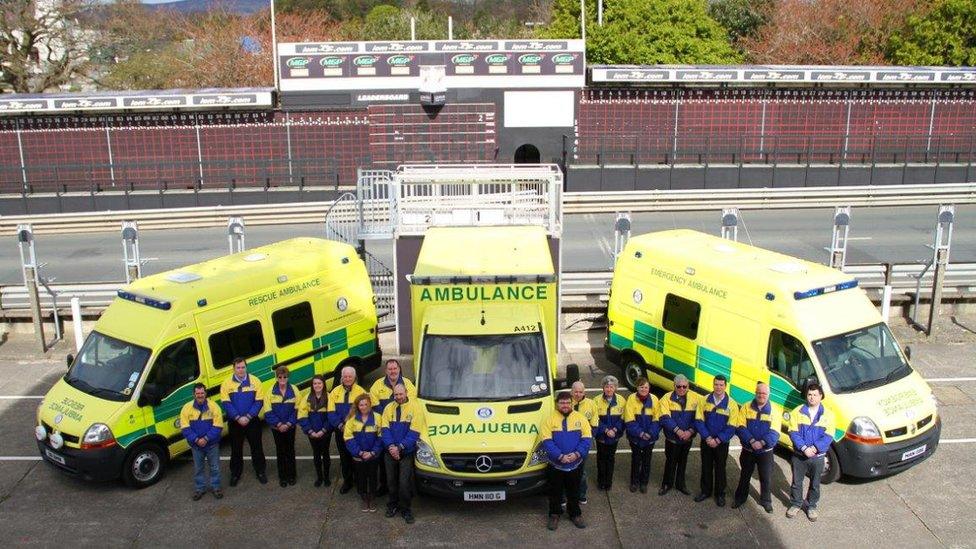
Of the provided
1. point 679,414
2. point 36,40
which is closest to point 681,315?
point 679,414

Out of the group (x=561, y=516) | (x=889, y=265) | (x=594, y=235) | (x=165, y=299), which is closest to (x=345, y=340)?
(x=165, y=299)

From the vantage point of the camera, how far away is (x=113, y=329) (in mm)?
10875

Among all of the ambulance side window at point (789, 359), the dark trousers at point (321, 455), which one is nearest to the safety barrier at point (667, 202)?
the ambulance side window at point (789, 359)

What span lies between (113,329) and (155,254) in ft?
38.0

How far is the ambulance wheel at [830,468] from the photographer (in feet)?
32.9

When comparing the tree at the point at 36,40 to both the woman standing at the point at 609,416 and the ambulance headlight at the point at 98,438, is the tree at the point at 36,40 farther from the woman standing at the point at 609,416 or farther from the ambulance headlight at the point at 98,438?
the woman standing at the point at 609,416

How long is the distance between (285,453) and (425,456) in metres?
1.93

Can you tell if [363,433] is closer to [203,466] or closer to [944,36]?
[203,466]

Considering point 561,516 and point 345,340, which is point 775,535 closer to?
point 561,516

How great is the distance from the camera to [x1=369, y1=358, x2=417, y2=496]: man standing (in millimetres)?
9852

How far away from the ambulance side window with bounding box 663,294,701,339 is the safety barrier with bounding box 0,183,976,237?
13692 millimetres

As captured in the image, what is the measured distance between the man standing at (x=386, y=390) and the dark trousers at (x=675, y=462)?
9.74 ft

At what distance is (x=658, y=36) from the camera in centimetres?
3744

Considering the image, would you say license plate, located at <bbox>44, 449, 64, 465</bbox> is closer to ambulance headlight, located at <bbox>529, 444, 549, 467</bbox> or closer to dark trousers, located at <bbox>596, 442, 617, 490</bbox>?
ambulance headlight, located at <bbox>529, 444, 549, 467</bbox>
